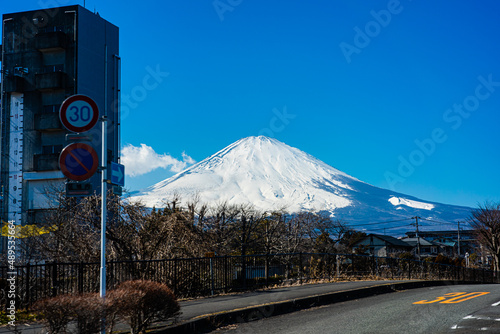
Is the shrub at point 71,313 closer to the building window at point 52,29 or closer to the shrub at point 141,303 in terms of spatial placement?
the shrub at point 141,303

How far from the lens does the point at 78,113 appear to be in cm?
808

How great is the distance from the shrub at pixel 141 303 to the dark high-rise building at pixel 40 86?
39358 mm

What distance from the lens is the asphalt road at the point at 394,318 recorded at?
8484 millimetres

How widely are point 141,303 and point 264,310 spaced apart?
413cm

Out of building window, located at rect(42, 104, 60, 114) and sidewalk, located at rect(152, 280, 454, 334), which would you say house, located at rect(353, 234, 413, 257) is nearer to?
building window, located at rect(42, 104, 60, 114)

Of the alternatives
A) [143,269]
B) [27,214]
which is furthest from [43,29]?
[143,269]

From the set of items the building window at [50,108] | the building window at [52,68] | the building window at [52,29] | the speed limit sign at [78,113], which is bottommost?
the speed limit sign at [78,113]

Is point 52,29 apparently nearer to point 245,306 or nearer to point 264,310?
point 245,306

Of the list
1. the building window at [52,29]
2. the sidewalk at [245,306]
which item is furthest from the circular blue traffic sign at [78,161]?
the building window at [52,29]

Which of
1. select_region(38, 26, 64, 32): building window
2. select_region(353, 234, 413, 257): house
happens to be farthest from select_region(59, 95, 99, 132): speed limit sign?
select_region(353, 234, 413, 257): house

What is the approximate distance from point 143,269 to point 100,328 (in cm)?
776

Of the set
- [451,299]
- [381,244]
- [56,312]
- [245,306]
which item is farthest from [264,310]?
[381,244]

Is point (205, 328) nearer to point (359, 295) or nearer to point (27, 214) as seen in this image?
Result: point (359, 295)

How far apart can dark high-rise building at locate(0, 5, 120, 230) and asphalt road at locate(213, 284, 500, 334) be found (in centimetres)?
3786
